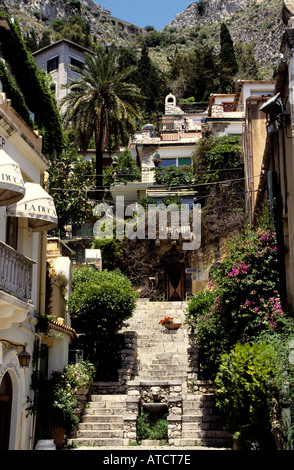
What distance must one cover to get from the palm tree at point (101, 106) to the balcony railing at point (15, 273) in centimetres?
2223

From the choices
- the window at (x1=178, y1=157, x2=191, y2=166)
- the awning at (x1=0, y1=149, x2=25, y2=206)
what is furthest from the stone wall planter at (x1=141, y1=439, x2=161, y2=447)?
the window at (x1=178, y1=157, x2=191, y2=166)

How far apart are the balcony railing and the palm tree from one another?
22234mm

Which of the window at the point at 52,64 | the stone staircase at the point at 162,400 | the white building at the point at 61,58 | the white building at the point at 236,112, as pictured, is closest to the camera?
the stone staircase at the point at 162,400

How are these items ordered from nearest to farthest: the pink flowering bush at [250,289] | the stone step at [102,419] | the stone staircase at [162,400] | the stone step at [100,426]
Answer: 1. the pink flowering bush at [250,289]
2. the stone staircase at [162,400]
3. the stone step at [100,426]
4. the stone step at [102,419]

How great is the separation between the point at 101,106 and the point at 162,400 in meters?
22.2

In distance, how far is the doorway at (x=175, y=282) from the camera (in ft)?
122

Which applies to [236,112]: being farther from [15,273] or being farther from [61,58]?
[61,58]

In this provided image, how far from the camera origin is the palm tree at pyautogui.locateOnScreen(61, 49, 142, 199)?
37.6m

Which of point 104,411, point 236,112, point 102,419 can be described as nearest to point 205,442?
point 102,419

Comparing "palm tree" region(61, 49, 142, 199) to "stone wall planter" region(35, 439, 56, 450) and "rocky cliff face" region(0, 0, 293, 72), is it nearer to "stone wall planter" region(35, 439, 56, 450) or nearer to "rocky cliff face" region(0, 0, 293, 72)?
"stone wall planter" region(35, 439, 56, 450)

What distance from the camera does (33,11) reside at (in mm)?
125062

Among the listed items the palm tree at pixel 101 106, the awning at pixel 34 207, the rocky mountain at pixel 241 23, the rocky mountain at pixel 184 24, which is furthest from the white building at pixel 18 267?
the rocky mountain at pixel 241 23

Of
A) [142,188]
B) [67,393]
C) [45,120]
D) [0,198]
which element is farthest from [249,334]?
[45,120]

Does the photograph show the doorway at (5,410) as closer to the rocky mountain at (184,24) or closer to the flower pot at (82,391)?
the flower pot at (82,391)
